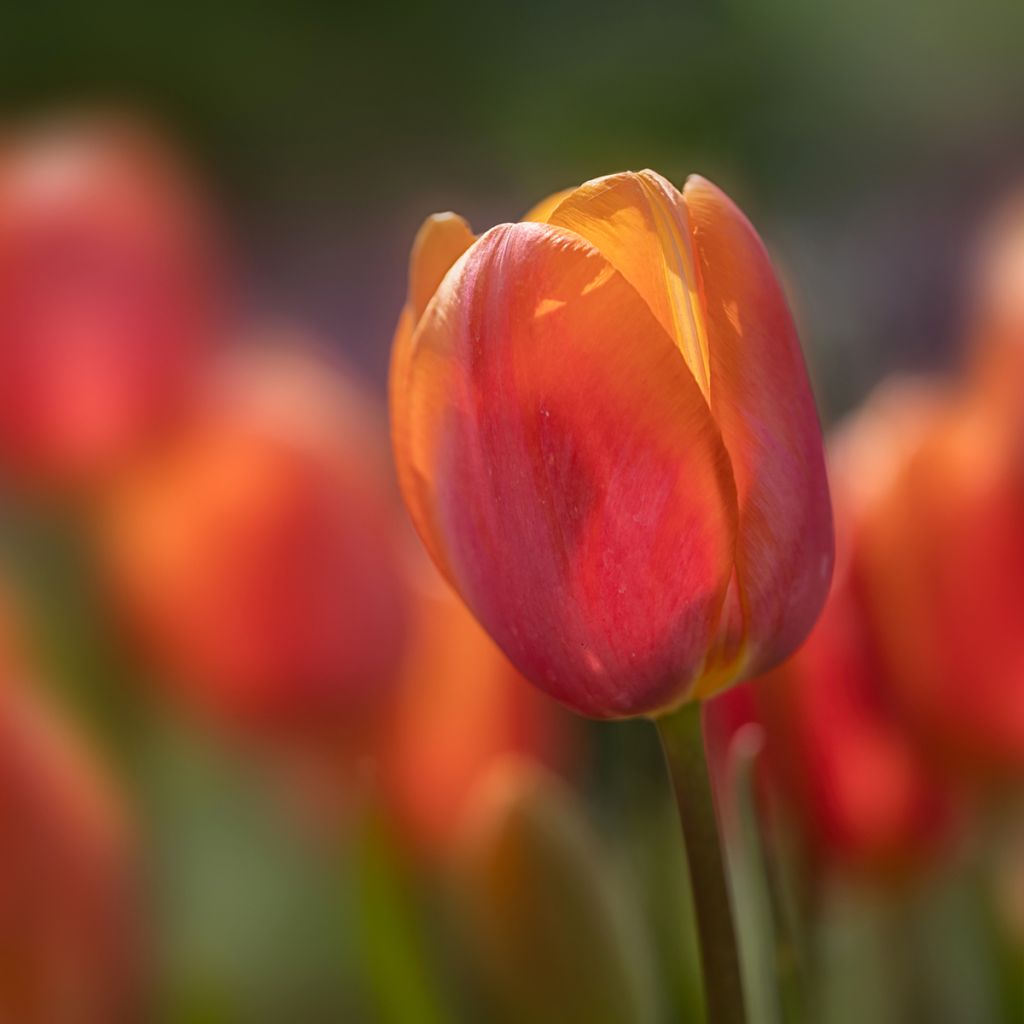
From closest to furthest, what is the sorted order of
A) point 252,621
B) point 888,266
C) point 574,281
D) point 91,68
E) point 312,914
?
point 574,281 < point 252,621 < point 312,914 < point 888,266 < point 91,68

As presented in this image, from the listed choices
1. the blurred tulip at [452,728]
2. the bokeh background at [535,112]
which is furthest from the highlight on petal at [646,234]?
the bokeh background at [535,112]

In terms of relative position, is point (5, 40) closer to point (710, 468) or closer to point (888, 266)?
point (888, 266)

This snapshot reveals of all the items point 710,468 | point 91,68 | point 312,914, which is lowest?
point 312,914


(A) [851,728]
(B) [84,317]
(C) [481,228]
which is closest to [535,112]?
(C) [481,228]

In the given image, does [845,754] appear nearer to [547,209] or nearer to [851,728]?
[851,728]

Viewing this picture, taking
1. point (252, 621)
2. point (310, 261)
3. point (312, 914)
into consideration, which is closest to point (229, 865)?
point (312, 914)

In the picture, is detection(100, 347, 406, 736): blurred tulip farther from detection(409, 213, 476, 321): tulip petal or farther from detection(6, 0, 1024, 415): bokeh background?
detection(6, 0, 1024, 415): bokeh background
